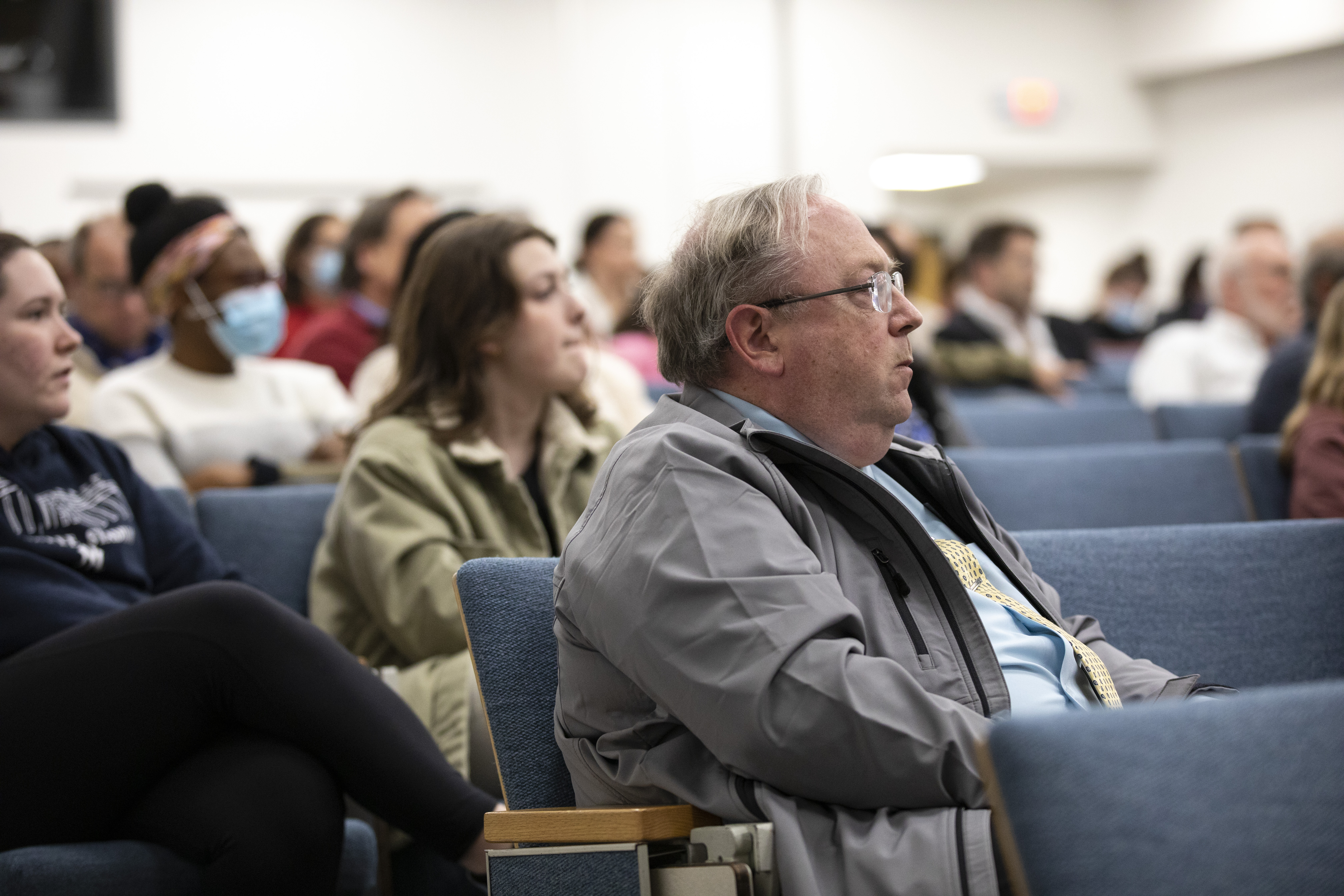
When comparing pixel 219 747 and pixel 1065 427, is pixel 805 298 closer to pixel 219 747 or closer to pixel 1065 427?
pixel 219 747

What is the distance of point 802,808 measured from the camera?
125 cm

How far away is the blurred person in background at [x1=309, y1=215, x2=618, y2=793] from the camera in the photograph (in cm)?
219

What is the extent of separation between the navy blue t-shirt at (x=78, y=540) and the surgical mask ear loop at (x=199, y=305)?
102 cm

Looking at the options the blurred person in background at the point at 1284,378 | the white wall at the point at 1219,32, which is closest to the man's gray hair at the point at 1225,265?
the blurred person in background at the point at 1284,378

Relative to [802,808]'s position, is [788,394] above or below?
above

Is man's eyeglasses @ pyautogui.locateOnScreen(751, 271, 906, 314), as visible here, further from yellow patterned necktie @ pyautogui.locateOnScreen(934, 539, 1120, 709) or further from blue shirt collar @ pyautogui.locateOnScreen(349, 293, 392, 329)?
blue shirt collar @ pyautogui.locateOnScreen(349, 293, 392, 329)

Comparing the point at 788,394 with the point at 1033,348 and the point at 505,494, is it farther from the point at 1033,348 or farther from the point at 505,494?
the point at 1033,348

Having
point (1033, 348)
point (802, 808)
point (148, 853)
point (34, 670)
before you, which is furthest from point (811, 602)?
point (1033, 348)

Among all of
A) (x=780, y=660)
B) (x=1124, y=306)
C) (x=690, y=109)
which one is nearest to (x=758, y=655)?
(x=780, y=660)

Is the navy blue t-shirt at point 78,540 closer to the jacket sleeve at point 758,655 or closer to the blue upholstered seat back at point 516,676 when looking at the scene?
the blue upholstered seat back at point 516,676

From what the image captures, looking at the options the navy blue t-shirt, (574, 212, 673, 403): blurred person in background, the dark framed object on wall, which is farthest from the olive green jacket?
the dark framed object on wall

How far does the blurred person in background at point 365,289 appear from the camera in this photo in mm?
4121

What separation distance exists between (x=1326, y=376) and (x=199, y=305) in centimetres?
259

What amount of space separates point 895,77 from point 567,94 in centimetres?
268
